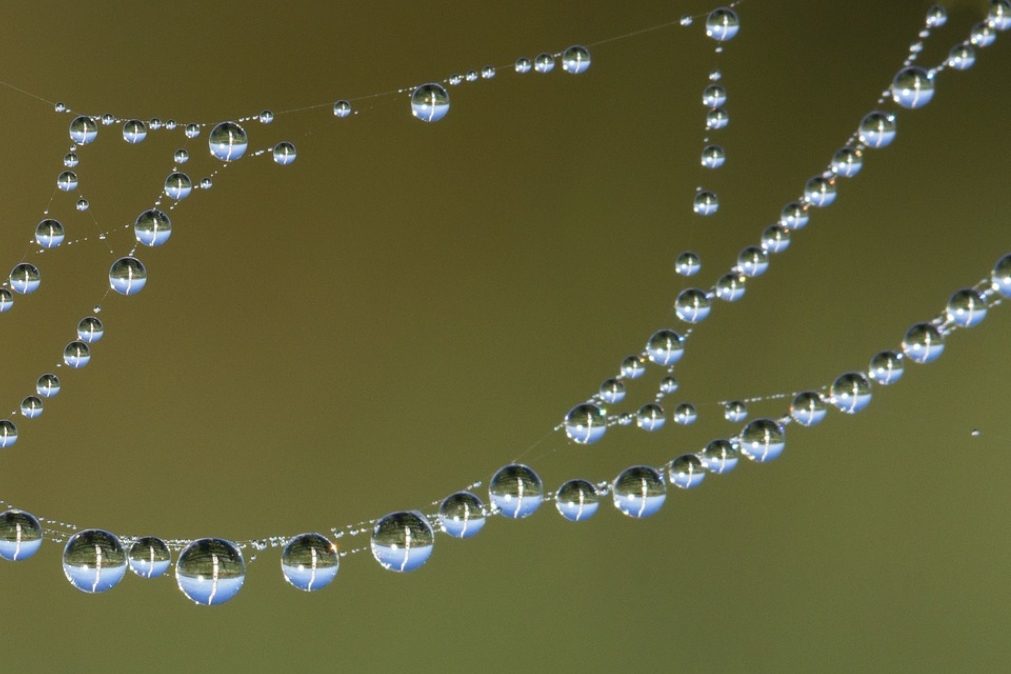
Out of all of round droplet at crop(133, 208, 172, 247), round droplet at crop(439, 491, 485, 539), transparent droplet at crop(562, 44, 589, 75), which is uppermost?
transparent droplet at crop(562, 44, 589, 75)

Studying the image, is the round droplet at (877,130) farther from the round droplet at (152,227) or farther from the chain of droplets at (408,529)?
the round droplet at (152,227)

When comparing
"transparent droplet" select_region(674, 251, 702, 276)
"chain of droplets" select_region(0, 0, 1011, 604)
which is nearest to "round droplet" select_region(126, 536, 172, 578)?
"chain of droplets" select_region(0, 0, 1011, 604)

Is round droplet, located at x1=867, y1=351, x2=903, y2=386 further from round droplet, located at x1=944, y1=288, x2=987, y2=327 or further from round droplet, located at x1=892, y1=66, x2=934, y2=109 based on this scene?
round droplet, located at x1=892, y1=66, x2=934, y2=109

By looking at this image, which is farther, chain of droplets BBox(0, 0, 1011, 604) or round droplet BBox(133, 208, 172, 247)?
round droplet BBox(133, 208, 172, 247)

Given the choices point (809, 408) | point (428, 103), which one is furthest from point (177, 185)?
point (809, 408)

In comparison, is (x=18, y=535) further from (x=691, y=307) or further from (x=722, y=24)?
(x=722, y=24)

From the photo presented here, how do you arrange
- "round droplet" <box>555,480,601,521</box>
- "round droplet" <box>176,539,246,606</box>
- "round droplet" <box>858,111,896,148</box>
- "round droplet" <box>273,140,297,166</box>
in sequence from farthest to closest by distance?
"round droplet" <box>273,140,297,166</box> < "round droplet" <box>858,111,896,148</box> < "round droplet" <box>555,480,601,521</box> < "round droplet" <box>176,539,246,606</box>

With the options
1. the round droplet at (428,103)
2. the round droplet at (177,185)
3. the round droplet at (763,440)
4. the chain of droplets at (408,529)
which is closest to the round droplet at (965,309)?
the chain of droplets at (408,529)
